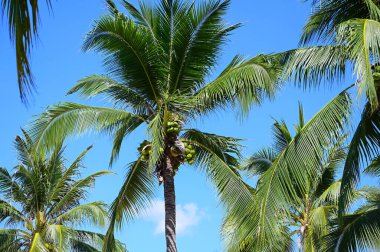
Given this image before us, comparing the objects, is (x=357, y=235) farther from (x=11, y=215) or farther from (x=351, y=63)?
(x=11, y=215)

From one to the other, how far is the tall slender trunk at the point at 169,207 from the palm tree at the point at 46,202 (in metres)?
5.02

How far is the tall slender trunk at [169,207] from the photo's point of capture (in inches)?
476

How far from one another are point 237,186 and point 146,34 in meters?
3.44

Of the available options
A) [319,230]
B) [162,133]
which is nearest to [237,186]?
[162,133]

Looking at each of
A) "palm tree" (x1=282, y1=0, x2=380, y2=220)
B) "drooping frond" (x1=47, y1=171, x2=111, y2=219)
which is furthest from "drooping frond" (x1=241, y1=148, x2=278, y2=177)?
"palm tree" (x1=282, y1=0, x2=380, y2=220)

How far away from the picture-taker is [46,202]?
17328 millimetres

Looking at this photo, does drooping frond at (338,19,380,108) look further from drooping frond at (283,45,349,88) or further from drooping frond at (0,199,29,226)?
drooping frond at (0,199,29,226)

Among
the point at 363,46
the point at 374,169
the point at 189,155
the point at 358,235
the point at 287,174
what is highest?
the point at 374,169

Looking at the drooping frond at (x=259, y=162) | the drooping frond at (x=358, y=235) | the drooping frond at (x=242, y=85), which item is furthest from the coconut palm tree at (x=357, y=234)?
the drooping frond at (x=259, y=162)

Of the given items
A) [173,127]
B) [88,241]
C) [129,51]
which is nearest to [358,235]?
[173,127]

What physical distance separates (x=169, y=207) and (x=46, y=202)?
241 inches

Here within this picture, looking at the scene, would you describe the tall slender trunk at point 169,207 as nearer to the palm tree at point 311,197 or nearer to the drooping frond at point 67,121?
the drooping frond at point 67,121

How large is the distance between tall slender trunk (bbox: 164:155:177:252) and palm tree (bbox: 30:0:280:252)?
0.02 m

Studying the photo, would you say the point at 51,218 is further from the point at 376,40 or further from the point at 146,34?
the point at 376,40
